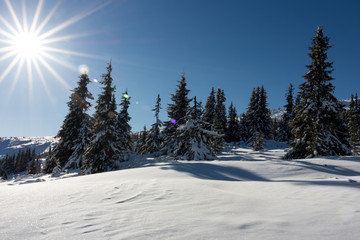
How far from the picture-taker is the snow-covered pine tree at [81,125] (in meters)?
21.6

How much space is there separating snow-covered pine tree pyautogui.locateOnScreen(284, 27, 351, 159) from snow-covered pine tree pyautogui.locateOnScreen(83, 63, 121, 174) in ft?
55.7

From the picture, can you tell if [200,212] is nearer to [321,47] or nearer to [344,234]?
[344,234]

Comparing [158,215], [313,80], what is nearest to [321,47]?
[313,80]

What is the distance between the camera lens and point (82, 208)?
3609 mm

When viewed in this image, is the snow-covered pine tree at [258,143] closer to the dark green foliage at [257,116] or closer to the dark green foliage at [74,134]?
the dark green foliage at [257,116]

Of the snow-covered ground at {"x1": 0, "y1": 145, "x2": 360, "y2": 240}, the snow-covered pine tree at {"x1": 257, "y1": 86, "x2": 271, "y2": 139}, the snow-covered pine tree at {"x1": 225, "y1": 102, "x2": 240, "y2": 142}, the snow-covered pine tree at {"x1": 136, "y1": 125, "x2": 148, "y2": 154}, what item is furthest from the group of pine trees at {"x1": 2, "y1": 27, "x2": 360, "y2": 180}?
the snow-covered pine tree at {"x1": 225, "y1": 102, "x2": 240, "y2": 142}

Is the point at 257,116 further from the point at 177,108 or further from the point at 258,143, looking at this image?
the point at 177,108

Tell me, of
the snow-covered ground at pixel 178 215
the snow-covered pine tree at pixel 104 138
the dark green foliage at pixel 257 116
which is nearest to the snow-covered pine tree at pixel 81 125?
the snow-covered pine tree at pixel 104 138

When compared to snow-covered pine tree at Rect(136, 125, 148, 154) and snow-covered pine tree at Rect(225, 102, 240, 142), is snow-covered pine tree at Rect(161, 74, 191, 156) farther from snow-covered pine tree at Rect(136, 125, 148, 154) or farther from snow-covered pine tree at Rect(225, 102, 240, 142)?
snow-covered pine tree at Rect(225, 102, 240, 142)

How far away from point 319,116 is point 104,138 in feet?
63.2

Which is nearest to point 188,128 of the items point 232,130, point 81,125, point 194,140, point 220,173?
point 194,140

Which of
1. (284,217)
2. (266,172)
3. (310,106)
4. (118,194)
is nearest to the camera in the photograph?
(284,217)

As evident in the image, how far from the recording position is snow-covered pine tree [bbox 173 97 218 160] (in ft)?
59.0

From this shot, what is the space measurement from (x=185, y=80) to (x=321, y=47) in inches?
589
